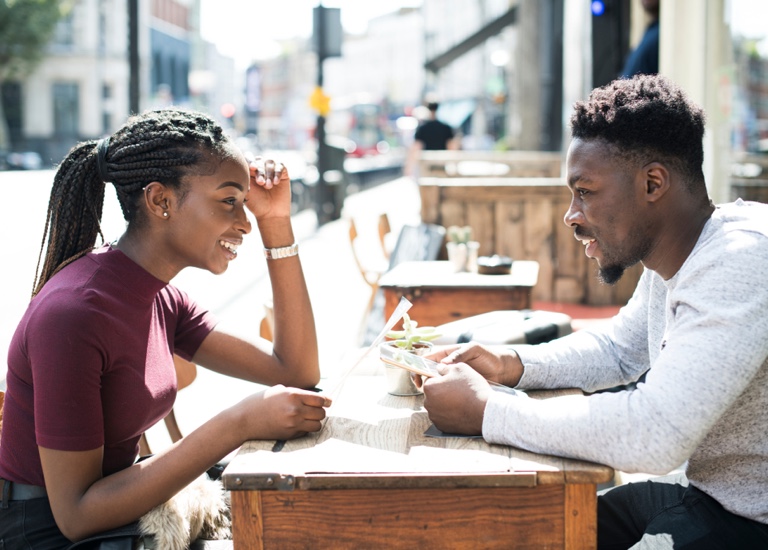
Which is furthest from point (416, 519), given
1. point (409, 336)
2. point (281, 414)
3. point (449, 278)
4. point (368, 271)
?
point (368, 271)

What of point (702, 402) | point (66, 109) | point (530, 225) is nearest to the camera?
point (702, 402)

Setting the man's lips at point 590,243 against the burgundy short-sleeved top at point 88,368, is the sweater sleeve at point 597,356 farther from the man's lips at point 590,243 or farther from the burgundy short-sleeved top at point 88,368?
the burgundy short-sleeved top at point 88,368

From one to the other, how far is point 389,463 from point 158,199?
955mm

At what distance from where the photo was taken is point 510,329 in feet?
12.0

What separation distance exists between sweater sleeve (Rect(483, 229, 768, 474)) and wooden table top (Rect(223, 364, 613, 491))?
0.05 m

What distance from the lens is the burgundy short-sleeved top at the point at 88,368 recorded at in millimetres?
1926

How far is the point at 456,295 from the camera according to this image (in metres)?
5.06

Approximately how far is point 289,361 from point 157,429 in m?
2.38

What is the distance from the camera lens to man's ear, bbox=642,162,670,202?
201 cm

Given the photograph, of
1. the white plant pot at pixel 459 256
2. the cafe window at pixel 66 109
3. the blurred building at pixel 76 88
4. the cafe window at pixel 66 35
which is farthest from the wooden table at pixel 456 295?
the cafe window at pixel 66 109

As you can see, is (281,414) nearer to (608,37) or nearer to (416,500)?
(416,500)

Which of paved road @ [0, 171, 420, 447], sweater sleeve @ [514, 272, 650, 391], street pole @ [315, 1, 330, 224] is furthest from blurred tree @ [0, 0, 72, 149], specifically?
sweater sleeve @ [514, 272, 650, 391]

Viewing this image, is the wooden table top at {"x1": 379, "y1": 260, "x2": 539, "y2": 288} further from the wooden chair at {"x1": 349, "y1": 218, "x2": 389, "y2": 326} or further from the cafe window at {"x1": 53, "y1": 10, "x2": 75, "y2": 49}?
the cafe window at {"x1": 53, "y1": 10, "x2": 75, "y2": 49}

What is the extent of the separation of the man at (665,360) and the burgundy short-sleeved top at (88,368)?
0.74 meters
